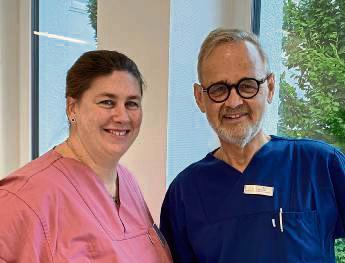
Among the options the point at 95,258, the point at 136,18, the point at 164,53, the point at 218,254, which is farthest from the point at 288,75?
the point at 95,258

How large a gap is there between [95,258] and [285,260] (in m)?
0.49

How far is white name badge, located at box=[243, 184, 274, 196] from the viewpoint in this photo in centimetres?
115

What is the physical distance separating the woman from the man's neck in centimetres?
29

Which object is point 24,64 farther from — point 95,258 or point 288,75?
point 95,258

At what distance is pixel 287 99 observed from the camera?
170 centimetres

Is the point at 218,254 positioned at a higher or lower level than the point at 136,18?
lower

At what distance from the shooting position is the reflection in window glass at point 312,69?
5.10 feet

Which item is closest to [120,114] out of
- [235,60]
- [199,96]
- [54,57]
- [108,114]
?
[108,114]

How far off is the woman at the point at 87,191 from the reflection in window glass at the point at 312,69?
0.71m

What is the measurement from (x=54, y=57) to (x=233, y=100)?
1933 millimetres

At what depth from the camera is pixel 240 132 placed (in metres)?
1.16

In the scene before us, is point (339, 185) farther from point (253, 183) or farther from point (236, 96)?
point (236, 96)

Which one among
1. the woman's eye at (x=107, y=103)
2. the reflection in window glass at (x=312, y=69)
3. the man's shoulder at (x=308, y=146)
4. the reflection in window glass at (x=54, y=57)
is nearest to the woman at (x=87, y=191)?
the woman's eye at (x=107, y=103)

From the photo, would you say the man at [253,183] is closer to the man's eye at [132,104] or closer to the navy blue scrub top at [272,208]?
the navy blue scrub top at [272,208]
